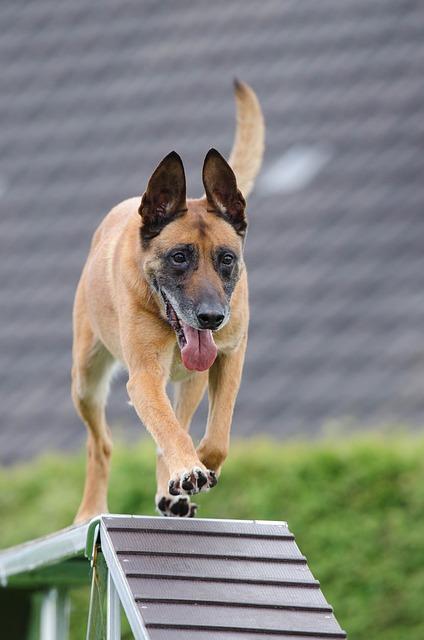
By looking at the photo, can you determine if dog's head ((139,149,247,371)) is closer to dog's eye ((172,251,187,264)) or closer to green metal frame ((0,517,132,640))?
dog's eye ((172,251,187,264))

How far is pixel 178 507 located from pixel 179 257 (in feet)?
3.76

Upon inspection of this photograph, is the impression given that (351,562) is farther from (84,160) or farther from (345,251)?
(84,160)

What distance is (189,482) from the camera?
555cm

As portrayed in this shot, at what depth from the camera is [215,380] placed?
6.27m

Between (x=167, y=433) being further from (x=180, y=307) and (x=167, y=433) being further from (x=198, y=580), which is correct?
(x=198, y=580)

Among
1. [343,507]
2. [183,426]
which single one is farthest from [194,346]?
[343,507]

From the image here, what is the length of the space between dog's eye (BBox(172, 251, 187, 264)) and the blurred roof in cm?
530

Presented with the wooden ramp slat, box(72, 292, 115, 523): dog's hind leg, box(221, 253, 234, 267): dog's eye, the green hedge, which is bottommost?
the wooden ramp slat

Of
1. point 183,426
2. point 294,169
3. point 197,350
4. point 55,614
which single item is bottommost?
point 197,350

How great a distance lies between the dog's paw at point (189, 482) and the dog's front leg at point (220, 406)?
0.50 meters

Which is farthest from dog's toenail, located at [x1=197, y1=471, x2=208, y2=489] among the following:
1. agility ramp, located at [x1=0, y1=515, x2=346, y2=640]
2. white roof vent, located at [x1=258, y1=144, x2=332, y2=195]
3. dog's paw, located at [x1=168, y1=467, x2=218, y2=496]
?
white roof vent, located at [x1=258, y1=144, x2=332, y2=195]

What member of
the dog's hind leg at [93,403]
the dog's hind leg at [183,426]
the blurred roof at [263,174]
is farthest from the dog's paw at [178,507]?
the blurred roof at [263,174]

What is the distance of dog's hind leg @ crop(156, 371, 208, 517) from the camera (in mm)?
6320

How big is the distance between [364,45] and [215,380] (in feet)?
28.3
